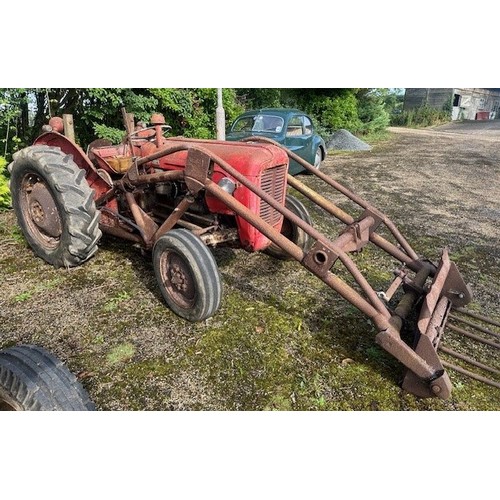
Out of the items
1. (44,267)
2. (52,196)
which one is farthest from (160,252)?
(44,267)

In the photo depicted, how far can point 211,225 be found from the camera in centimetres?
352

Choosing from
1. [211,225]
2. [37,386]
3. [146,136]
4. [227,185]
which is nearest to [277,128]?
[146,136]

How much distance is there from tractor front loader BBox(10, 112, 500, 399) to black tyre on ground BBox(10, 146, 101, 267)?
1 centimetres

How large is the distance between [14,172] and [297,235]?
2.95 metres

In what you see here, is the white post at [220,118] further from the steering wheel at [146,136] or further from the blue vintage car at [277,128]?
the steering wheel at [146,136]

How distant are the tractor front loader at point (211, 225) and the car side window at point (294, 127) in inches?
192

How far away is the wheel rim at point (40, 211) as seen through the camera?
12.9 feet

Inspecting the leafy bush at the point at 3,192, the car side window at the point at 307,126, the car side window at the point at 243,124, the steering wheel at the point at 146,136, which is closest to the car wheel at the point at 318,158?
the car side window at the point at 307,126

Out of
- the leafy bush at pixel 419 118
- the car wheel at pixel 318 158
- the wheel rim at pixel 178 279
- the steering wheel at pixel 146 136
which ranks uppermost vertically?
the steering wheel at pixel 146 136

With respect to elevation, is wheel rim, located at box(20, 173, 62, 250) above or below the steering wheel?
below

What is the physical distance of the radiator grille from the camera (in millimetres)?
3316

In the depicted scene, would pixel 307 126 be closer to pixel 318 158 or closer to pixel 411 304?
pixel 318 158

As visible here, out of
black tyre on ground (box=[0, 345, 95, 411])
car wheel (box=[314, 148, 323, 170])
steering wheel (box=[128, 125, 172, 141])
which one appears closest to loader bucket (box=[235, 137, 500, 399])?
black tyre on ground (box=[0, 345, 95, 411])

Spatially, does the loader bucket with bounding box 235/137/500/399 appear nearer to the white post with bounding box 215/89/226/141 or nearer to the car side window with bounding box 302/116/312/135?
the white post with bounding box 215/89/226/141
